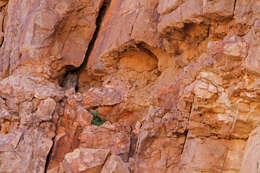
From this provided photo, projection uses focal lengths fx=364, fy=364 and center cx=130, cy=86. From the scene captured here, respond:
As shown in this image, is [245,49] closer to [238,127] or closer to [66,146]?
[238,127]

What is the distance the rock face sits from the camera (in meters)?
5.05

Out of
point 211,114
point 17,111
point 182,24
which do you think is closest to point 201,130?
point 211,114

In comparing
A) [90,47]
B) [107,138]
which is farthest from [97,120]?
[90,47]

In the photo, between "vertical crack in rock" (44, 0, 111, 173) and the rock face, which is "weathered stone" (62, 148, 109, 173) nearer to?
the rock face

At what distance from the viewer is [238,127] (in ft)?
16.2

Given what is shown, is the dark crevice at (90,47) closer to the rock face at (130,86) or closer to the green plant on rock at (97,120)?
the rock face at (130,86)

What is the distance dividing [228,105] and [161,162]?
182cm

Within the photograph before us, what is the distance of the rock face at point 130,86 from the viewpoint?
505 cm

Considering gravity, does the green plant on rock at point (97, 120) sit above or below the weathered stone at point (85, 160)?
above

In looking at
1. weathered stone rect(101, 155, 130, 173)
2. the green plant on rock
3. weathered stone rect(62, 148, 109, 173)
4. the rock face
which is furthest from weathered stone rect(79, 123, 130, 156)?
weathered stone rect(101, 155, 130, 173)

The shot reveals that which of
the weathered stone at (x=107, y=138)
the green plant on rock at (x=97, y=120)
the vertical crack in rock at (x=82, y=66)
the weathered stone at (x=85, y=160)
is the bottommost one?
the weathered stone at (x=85, y=160)

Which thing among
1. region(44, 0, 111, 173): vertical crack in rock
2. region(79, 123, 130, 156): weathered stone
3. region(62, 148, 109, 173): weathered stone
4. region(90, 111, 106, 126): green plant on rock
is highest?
region(44, 0, 111, 173): vertical crack in rock

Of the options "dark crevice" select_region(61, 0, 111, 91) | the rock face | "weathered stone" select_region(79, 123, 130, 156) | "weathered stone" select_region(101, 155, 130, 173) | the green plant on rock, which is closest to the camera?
the rock face

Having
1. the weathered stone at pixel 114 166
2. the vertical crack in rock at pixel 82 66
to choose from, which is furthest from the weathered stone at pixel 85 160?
the vertical crack in rock at pixel 82 66
